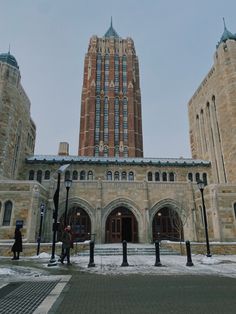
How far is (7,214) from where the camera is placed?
922 inches

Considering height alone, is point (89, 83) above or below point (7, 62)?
above

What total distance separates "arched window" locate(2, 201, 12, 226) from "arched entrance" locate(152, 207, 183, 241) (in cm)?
1622

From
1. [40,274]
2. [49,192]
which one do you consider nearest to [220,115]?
[49,192]

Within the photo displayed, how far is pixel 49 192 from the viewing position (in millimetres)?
28219

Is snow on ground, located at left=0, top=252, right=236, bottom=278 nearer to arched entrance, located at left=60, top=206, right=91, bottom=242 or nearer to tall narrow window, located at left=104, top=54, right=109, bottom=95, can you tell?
arched entrance, located at left=60, top=206, right=91, bottom=242

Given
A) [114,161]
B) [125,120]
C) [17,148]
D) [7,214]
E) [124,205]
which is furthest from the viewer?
[125,120]

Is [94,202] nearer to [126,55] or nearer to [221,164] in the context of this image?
[221,164]

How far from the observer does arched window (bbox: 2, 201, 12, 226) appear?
22.9m

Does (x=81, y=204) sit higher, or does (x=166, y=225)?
(x=81, y=204)

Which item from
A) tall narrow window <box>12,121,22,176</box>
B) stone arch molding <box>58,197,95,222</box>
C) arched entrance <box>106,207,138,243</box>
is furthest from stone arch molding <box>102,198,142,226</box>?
tall narrow window <box>12,121,22,176</box>

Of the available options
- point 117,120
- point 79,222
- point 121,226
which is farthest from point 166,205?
point 117,120

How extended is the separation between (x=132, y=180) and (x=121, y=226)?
7.06 m

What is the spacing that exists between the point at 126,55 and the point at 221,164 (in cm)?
4617

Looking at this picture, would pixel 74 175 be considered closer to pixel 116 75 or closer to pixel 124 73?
pixel 116 75
